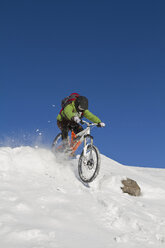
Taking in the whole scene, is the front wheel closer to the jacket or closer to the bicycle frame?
the bicycle frame

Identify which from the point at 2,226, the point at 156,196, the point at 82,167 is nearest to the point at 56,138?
the point at 82,167

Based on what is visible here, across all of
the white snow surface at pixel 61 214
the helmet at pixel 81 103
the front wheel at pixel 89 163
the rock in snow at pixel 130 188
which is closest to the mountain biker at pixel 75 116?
the helmet at pixel 81 103

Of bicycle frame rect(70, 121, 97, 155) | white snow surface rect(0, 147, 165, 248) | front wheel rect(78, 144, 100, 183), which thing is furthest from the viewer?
bicycle frame rect(70, 121, 97, 155)

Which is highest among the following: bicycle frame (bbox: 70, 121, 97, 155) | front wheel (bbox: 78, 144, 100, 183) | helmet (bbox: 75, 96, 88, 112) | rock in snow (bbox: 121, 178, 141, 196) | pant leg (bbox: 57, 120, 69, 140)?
helmet (bbox: 75, 96, 88, 112)

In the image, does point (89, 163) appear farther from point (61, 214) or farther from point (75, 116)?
point (61, 214)

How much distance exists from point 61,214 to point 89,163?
2.46 m

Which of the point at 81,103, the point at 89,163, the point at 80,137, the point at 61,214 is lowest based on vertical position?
the point at 61,214

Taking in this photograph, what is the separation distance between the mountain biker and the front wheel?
2.67 feet

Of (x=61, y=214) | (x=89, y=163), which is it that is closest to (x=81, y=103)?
(x=89, y=163)

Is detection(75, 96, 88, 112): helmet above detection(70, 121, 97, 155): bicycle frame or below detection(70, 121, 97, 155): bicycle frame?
above

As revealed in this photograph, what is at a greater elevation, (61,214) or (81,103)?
(81,103)

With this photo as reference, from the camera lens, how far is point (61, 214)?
4094 millimetres

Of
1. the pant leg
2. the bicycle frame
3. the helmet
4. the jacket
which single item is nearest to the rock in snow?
the bicycle frame

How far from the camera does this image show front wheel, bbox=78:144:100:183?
6281mm
